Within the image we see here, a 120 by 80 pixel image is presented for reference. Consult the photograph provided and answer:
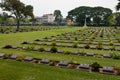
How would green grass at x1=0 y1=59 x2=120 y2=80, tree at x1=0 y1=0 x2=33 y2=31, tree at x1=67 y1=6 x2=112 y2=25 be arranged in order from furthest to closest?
tree at x1=67 y1=6 x2=112 y2=25
tree at x1=0 y1=0 x2=33 y2=31
green grass at x1=0 y1=59 x2=120 y2=80

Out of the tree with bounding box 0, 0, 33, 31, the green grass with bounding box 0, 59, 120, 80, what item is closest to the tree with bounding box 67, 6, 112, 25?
the tree with bounding box 0, 0, 33, 31

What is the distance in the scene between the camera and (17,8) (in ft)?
135

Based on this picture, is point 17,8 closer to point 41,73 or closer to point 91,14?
point 41,73

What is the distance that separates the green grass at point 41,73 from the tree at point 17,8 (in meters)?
35.3

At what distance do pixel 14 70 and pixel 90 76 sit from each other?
8.32 ft

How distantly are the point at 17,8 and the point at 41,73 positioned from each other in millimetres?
36836

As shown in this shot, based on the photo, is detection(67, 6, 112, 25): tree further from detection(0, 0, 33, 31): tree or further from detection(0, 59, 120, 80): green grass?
detection(0, 59, 120, 80): green grass

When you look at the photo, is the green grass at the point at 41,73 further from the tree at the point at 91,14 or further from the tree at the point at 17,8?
the tree at the point at 91,14

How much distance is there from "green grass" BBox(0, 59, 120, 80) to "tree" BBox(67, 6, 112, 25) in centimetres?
7873

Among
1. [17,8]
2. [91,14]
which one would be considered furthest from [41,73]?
[91,14]

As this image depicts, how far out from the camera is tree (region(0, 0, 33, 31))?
40.4m

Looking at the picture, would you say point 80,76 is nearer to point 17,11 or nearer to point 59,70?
point 59,70

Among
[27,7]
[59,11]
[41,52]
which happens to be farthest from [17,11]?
[59,11]

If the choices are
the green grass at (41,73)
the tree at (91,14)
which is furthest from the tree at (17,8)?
the tree at (91,14)
